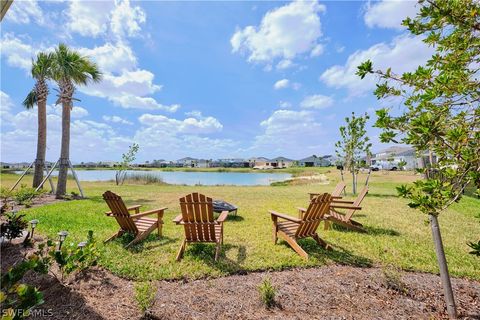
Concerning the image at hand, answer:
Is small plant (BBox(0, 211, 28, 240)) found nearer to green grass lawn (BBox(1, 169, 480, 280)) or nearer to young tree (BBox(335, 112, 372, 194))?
green grass lawn (BBox(1, 169, 480, 280))

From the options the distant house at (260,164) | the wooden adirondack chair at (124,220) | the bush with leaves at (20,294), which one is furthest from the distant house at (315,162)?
the bush with leaves at (20,294)

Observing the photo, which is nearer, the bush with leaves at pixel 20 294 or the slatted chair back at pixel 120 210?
the bush with leaves at pixel 20 294

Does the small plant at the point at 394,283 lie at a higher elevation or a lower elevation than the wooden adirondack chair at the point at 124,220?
lower

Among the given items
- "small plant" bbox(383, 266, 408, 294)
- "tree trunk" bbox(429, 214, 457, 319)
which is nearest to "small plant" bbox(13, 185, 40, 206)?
"small plant" bbox(383, 266, 408, 294)

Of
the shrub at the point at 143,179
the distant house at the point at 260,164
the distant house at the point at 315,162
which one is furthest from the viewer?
the distant house at the point at 260,164

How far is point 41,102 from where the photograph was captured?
13188mm

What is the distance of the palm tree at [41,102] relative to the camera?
1298 centimetres

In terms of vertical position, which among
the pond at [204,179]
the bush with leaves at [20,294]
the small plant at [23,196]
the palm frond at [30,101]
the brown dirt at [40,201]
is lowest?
the pond at [204,179]

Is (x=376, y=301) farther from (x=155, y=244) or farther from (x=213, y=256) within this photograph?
(x=155, y=244)

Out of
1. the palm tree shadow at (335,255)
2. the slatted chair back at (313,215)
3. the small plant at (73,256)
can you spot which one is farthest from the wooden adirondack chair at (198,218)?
the palm tree shadow at (335,255)

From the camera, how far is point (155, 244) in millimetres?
5223

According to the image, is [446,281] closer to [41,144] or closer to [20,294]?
[20,294]

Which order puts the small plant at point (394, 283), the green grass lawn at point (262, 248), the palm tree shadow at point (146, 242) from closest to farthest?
the small plant at point (394, 283)
the green grass lawn at point (262, 248)
the palm tree shadow at point (146, 242)

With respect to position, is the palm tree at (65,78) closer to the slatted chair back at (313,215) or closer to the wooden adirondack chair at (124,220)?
the wooden adirondack chair at (124,220)
